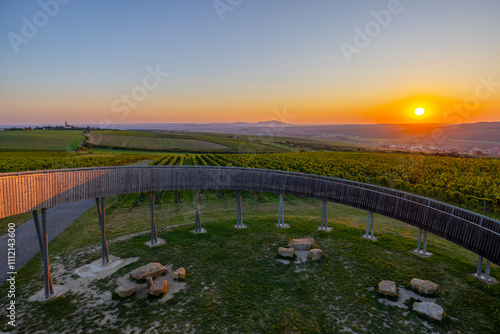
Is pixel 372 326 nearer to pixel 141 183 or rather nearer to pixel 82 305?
pixel 82 305

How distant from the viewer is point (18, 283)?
17.1 m

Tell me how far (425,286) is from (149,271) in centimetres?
1679

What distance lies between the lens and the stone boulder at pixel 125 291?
1508 cm

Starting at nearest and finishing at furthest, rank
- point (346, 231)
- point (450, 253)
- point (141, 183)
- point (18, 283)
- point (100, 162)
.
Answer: point (18, 283) < point (450, 253) < point (141, 183) < point (346, 231) < point (100, 162)

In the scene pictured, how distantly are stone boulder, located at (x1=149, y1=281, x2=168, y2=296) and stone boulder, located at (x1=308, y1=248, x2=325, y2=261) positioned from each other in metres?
10.4

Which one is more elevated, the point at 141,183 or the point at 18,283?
the point at 141,183

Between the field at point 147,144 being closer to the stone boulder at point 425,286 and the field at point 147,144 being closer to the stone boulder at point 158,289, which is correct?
the stone boulder at point 158,289

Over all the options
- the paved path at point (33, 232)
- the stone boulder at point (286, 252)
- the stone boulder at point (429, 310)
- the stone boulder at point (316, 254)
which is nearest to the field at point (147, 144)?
the paved path at point (33, 232)

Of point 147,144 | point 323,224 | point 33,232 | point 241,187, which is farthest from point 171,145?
point 323,224

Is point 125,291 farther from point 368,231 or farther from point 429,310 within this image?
point 368,231

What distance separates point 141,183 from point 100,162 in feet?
154

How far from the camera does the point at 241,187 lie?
2561cm

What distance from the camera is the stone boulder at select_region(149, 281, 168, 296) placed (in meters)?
15.0

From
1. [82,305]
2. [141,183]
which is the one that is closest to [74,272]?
[82,305]
